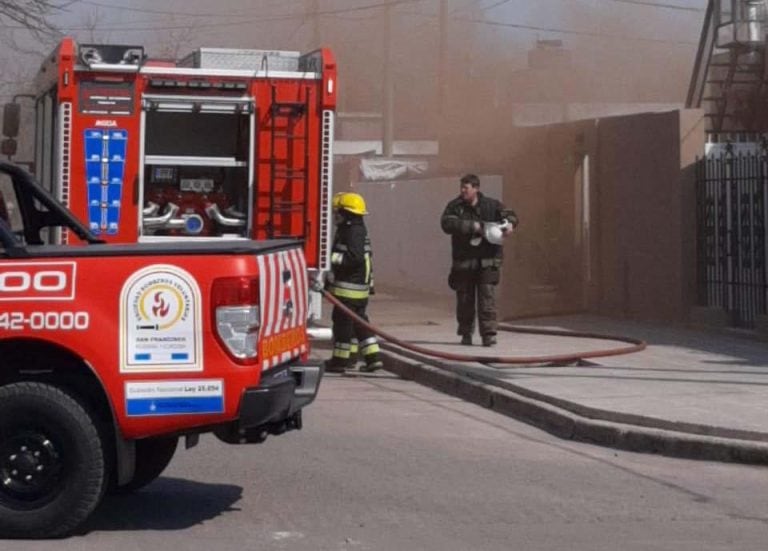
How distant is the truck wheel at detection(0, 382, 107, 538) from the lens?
22.0ft

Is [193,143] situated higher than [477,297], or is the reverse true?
[193,143]

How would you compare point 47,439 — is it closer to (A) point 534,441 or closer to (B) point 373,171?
(A) point 534,441

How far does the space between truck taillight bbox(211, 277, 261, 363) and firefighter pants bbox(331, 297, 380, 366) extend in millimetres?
7137

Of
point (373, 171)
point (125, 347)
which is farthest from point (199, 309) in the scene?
point (373, 171)

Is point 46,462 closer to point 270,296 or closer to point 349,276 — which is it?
point 270,296

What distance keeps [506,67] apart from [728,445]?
40.9 m

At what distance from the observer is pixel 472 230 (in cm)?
1479

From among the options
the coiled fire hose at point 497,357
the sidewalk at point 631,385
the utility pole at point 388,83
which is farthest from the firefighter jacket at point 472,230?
the utility pole at point 388,83

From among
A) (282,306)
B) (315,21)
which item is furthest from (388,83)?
(282,306)

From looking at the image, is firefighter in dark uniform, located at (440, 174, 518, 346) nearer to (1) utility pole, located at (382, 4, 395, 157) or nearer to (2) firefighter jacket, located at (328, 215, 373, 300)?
(2) firefighter jacket, located at (328, 215, 373, 300)

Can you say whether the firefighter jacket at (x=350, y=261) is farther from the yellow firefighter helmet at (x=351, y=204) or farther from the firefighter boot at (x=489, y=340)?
the firefighter boot at (x=489, y=340)

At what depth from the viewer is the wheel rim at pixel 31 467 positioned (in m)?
6.76

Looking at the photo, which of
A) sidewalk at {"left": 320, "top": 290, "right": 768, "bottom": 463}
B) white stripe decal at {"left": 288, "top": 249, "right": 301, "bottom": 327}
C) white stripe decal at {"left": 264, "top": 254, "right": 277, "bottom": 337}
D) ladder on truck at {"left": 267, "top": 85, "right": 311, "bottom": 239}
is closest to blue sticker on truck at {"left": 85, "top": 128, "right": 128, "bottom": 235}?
ladder on truck at {"left": 267, "top": 85, "right": 311, "bottom": 239}

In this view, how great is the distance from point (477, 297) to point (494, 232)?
27.9 inches
